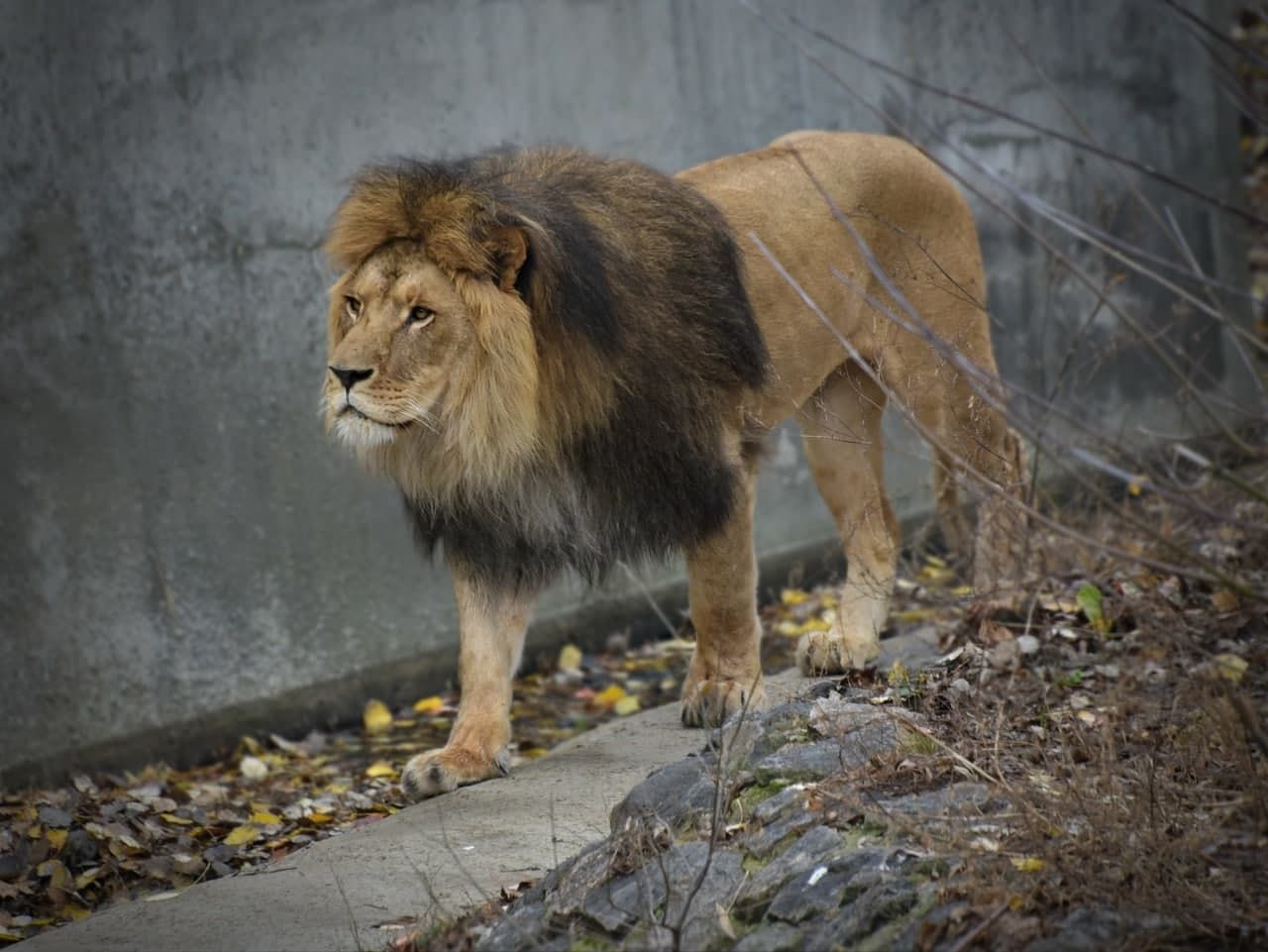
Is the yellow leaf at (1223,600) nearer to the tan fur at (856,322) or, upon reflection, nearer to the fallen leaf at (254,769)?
the tan fur at (856,322)

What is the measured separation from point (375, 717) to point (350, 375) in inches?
87.5

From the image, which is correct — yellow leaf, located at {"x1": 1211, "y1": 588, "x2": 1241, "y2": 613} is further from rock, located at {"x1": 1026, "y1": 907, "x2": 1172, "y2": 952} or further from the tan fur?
rock, located at {"x1": 1026, "y1": 907, "x2": 1172, "y2": 952}

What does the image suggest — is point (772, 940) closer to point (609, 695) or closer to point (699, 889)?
point (699, 889)

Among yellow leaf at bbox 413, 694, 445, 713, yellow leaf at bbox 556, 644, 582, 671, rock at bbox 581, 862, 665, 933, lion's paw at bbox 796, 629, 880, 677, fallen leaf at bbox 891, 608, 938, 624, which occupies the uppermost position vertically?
rock at bbox 581, 862, 665, 933

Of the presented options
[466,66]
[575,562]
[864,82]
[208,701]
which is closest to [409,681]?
[208,701]

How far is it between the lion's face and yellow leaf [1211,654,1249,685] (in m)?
1.87

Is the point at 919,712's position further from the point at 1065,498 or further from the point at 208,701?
the point at 1065,498

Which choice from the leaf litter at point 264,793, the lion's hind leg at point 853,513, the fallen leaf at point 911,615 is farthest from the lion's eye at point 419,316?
the fallen leaf at point 911,615

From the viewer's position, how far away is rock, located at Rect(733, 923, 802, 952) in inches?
109

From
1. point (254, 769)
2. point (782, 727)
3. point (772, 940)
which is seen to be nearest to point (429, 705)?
point (254, 769)

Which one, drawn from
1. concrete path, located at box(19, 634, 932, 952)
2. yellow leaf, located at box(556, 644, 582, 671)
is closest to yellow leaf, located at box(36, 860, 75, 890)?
concrete path, located at box(19, 634, 932, 952)

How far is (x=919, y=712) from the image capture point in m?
3.61

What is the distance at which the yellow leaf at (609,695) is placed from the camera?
605cm

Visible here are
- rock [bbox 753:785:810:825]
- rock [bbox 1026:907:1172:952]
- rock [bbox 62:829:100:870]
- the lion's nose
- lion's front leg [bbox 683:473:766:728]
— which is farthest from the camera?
lion's front leg [bbox 683:473:766:728]
